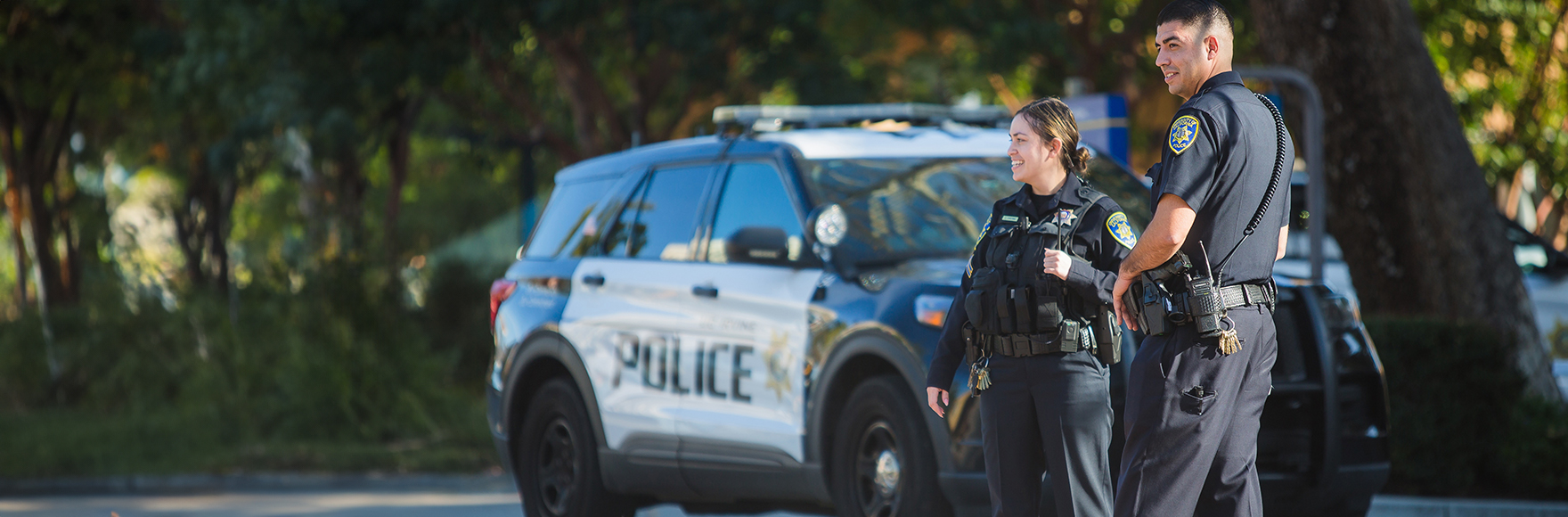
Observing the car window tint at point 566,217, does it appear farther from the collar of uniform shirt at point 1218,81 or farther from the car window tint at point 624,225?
the collar of uniform shirt at point 1218,81

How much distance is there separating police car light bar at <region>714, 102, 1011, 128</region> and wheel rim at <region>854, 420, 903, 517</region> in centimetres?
176

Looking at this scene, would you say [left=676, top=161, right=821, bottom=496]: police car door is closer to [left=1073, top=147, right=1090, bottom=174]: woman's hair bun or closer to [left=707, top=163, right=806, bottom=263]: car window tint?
[left=707, top=163, right=806, bottom=263]: car window tint

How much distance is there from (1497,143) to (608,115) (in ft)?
29.1

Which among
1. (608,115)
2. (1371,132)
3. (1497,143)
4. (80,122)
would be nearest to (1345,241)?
(1371,132)

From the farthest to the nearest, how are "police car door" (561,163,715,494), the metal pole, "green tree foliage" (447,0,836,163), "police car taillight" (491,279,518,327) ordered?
"green tree foliage" (447,0,836,163) < the metal pole < "police car taillight" (491,279,518,327) < "police car door" (561,163,715,494)

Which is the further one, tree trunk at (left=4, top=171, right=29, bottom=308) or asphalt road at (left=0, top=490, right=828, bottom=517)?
tree trunk at (left=4, top=171, right=29, bottom=308)

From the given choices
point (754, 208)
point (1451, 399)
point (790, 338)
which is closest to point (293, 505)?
point (754, 208)

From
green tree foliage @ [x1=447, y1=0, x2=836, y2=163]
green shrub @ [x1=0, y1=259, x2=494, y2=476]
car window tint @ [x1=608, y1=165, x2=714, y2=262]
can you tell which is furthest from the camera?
green tree foliage @ [x1=447, y1=0, x2=836, y2=163]

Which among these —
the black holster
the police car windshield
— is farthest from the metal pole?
the black holster

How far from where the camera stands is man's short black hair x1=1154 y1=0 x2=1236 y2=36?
428 cm

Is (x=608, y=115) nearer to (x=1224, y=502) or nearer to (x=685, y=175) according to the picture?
(x=685, y=175)

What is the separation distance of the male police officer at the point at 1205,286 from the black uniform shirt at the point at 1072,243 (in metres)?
0.46

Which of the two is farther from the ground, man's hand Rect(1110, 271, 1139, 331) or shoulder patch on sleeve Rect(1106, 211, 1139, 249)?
shoulder patch on sleeve Rect(1106, 211, 1139, 249)

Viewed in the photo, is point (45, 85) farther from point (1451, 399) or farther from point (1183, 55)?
point (1183, 55)
